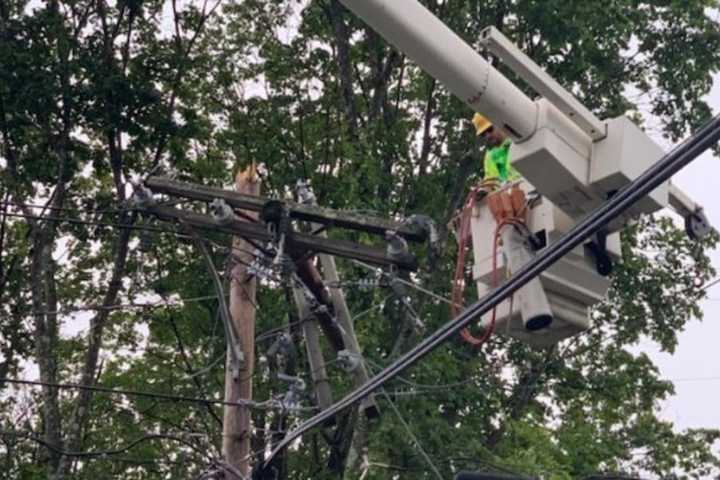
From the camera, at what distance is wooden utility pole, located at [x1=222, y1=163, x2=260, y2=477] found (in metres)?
11.2

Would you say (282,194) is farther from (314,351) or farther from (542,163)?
(542,163)

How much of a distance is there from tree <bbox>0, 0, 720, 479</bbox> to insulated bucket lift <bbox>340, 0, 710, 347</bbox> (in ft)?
21.8

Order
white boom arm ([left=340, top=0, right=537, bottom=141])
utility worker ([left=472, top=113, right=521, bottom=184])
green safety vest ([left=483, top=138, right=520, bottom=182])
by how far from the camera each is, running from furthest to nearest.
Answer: green safety vest ([left=483, top=138, right=520, bottom=182]), utility worker ([left=472, top=113, right=521, bottom=184]), white boom arm ([left=340, top=0, right=537, bottom=141])

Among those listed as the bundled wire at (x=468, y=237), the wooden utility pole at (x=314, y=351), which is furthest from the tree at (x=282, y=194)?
the bundled wire at (x=468, y=237)

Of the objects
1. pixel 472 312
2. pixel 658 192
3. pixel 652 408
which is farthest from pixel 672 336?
pixel 472 312

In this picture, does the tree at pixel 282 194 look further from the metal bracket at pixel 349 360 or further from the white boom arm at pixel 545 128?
the white boom arm at pixel 545 128

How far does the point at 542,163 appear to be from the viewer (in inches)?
302

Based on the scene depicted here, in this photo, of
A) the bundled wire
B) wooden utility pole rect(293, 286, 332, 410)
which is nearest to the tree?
wooden utility pole rect(293, 286, 332, 410)

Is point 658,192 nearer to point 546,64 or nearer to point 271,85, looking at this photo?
point 546,64

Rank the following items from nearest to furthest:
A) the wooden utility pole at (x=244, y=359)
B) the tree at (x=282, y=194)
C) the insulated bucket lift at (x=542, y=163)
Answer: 1. the insulated bucket lift at (x=542, y=163)
2. the wooden utility pole at (x=244, y=359)
3. the tree at (x=282, y=194)

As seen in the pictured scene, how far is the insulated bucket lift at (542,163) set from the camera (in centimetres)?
712

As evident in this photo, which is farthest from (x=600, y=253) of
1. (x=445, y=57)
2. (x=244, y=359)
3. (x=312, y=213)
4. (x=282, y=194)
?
(x=282, y=194)

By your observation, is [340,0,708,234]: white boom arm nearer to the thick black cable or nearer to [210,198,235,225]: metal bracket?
the thick black cable

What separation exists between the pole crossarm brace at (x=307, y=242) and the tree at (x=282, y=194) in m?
4.79
